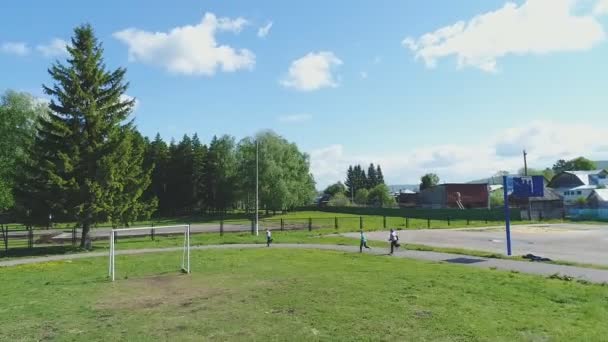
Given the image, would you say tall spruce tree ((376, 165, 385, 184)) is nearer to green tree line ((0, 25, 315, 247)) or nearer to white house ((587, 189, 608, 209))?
white house ((587, 189, 608, 209))

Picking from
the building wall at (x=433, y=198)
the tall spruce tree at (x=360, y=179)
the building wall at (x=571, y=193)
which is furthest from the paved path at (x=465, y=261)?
the tall spruce tree at (x=360, y=179)

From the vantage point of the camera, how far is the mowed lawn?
30.6ft

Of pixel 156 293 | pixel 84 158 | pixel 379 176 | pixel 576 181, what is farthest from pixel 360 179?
pixel 156 293

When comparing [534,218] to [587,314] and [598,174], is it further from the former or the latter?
[587,314]

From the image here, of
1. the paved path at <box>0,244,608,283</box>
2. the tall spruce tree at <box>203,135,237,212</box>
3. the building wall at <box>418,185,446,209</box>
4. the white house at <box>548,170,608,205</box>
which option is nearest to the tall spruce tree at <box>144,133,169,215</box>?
the tall spruce tree at <box>203,135,237,212</box>

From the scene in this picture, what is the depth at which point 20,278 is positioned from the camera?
18.6m

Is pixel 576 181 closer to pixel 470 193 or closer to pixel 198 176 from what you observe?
pixel 470 193

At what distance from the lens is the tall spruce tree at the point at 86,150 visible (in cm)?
2794

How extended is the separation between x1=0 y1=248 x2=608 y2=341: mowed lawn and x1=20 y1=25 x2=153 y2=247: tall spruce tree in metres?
8.42

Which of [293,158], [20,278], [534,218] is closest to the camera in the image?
[20,278]

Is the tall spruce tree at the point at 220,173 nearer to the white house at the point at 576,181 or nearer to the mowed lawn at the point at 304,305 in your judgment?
the white house at the point at 576,181

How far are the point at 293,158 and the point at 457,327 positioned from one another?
7326 centimetres

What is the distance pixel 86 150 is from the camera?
2892 centimetres

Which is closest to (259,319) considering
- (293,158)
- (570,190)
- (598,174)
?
(293,158)
